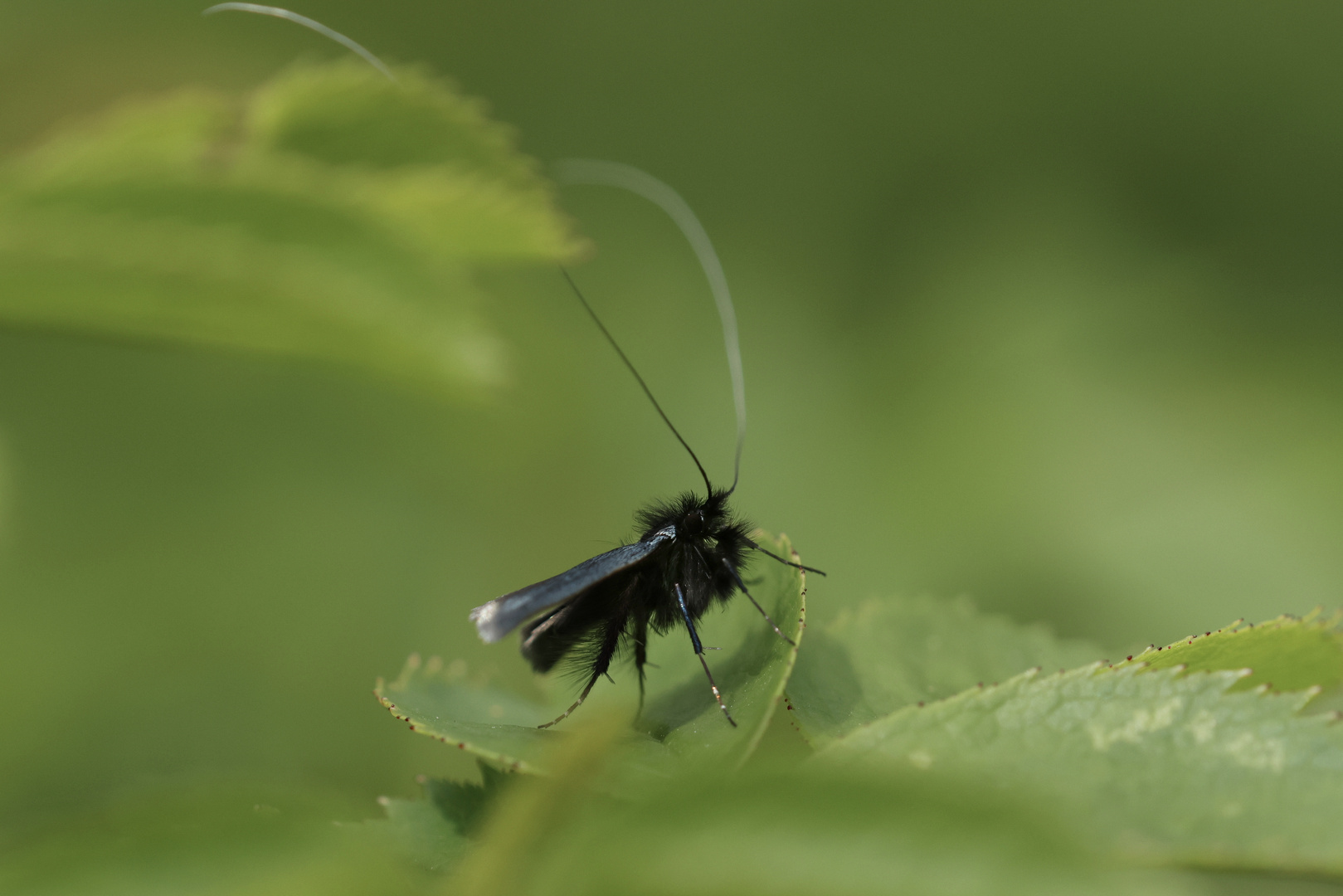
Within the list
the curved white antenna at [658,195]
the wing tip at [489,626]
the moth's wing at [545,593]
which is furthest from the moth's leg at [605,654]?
the curved white antenna at [658,195]

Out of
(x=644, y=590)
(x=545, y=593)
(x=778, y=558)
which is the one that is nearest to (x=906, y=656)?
(x=778, y=558)

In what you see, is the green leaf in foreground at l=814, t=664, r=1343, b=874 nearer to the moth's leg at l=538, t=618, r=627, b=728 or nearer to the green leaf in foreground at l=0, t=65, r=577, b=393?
the green leaf in foreground at l=0, t=65, r=577, b=393

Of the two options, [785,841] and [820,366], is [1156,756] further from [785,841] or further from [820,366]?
[820,366]

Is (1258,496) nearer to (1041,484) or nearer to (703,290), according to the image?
(1041,484)

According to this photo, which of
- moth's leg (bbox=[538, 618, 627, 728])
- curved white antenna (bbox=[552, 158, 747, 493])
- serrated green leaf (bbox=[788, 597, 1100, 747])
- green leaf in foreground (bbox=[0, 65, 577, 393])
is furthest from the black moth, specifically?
curved white antenna (bbox=[552, 158, 747, 493])

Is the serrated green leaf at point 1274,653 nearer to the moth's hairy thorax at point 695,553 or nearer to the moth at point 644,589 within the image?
the moth at point 644,589

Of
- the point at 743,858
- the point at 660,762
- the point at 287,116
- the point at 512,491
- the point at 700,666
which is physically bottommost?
the point at 743,858

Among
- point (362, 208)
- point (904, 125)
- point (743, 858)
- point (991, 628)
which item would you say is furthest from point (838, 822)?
point (904, 125)
